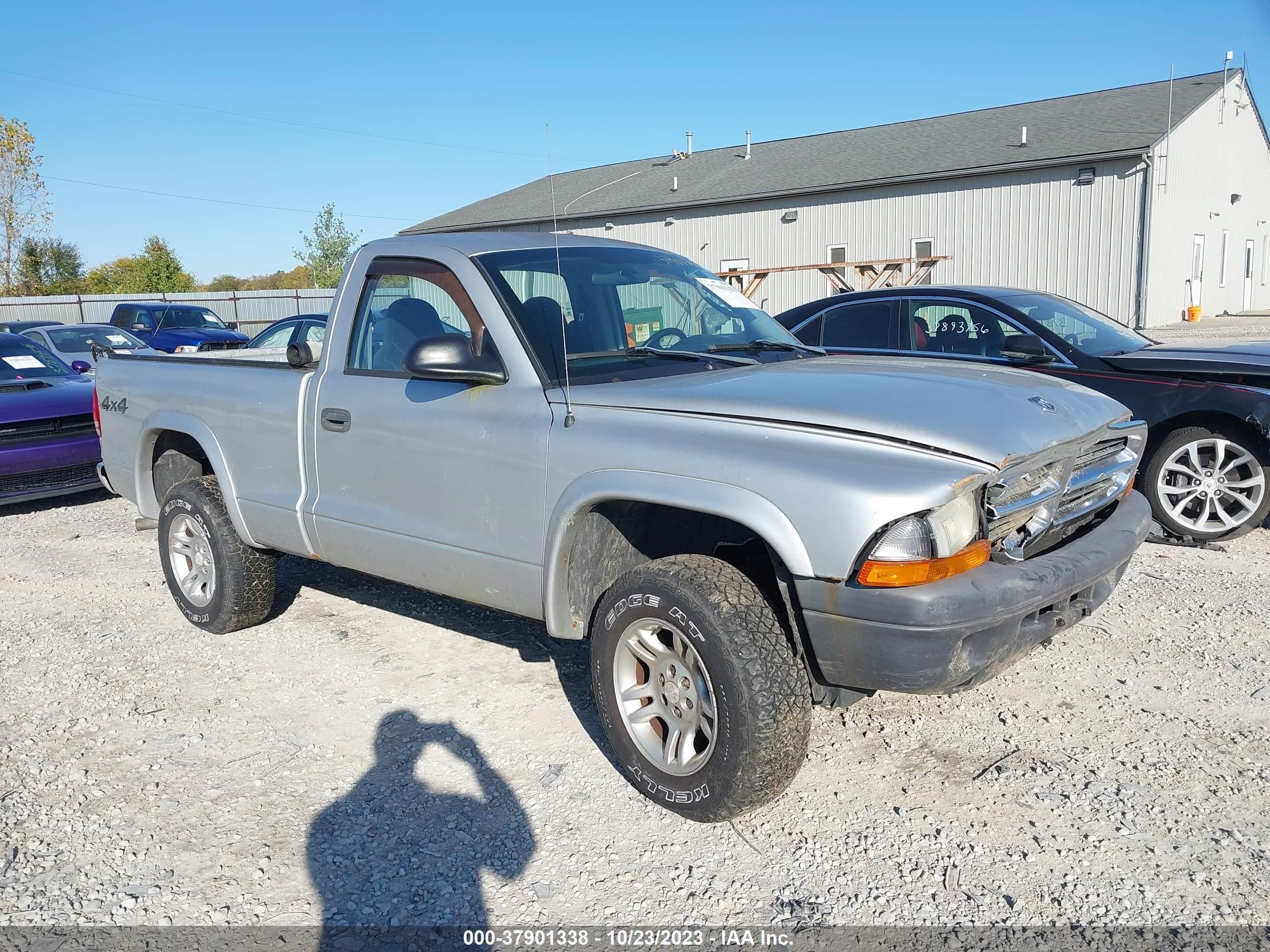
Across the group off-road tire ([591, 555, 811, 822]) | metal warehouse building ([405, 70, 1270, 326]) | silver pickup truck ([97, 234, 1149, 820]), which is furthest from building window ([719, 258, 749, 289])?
off-road tire ([591, 555, 811, 822])

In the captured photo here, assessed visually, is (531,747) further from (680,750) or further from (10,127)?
(10,127)

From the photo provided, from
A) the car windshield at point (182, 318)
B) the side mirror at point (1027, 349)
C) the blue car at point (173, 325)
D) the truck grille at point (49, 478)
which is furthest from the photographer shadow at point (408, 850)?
the car windshield at point (182, 318)

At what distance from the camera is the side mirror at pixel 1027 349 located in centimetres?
670

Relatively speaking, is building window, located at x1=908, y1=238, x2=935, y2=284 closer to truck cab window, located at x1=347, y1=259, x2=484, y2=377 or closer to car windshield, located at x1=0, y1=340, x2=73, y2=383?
car windshield, located at x1=0, y1=340, x2=73, y2=383

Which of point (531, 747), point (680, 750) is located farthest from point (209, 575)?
point (680, 750)

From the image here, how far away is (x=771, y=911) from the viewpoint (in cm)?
294

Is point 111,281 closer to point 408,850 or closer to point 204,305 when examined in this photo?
point 204,305

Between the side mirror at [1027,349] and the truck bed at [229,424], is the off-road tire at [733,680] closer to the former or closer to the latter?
the truck bed at [229,424]

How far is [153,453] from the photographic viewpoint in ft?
19.3

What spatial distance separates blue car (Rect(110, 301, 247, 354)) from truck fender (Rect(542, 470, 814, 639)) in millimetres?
20660

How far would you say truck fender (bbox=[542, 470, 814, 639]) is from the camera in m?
3.03

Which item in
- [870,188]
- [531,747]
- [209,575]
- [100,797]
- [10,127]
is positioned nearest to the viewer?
[100,797]

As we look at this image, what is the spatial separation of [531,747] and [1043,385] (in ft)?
7.94

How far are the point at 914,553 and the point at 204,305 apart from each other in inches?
1581
